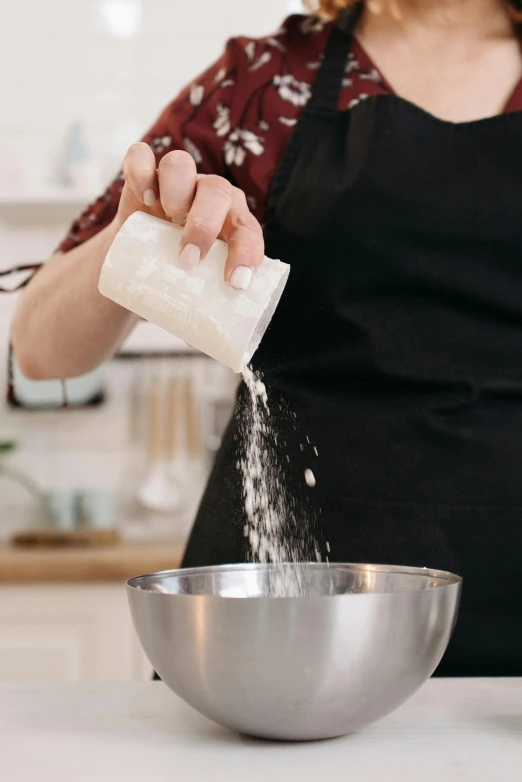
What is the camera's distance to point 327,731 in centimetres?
54

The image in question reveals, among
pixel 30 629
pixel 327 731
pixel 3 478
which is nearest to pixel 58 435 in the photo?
pixel 3 478

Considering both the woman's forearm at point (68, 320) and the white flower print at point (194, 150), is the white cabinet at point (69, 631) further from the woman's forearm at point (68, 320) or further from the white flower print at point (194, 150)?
the white flower print at point (194, 150)

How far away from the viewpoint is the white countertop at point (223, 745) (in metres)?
0.50

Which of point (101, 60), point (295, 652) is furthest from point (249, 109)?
point (101, 60)

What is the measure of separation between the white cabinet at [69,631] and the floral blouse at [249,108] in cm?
94

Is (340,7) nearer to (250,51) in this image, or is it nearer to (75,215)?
(250,51)

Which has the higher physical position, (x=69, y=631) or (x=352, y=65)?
(x=352, y=65)

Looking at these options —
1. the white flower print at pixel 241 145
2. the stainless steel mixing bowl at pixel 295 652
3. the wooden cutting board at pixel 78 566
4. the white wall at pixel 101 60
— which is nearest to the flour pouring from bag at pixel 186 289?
the stainless steel mixing bowl at pixel 295 652

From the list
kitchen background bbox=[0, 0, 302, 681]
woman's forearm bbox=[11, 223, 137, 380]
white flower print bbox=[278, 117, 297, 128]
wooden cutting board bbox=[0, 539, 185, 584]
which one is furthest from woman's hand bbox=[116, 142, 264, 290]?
kitchen background bbox=[0, 0, 302, 681]

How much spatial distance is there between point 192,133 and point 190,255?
17.0 inches

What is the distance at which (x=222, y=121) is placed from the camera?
1.02 meters

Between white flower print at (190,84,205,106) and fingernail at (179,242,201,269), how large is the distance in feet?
1.51

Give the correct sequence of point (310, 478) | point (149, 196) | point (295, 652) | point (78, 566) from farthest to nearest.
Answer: point (78, 566) < point (310, 478) < point (149, 196) < point (295, 652)

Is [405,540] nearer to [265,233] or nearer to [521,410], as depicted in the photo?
[521,410]
